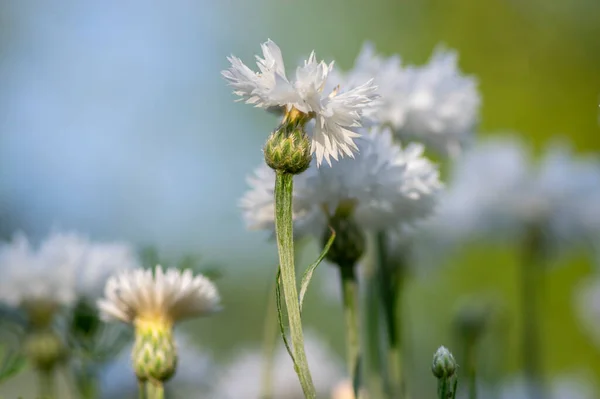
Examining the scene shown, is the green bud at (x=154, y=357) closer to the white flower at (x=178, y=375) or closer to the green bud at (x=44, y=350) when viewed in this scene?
the green bud at (x=44, y=350)

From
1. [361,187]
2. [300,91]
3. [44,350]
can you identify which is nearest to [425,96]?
[361,187]

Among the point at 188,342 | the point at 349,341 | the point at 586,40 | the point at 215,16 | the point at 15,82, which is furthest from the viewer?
the point at 215,16

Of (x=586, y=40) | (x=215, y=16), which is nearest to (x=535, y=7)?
(x=586, y=40)

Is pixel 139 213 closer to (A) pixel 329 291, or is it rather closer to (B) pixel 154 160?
(B) pixel 154 160

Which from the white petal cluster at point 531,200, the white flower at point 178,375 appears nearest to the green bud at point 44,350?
the white flower at point 178,375

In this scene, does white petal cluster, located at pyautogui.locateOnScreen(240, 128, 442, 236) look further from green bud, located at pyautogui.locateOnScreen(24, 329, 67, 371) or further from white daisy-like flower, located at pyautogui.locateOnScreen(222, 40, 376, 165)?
green bud, located at pyautogui.locateOnScreen(24, 329, 67, 371)

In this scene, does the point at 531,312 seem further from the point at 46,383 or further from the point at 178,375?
the point at 46,383

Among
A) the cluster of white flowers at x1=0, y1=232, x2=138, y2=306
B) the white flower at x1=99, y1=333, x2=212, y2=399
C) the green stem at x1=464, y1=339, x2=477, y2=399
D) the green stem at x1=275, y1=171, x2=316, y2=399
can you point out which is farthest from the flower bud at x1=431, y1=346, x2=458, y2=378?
the white flower at x1=99, y1=333, x2=212, y2=399

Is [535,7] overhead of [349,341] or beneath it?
overhead
